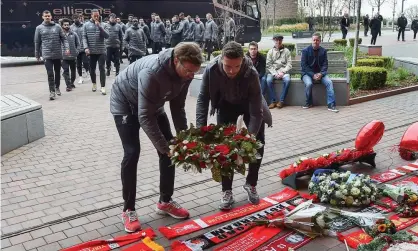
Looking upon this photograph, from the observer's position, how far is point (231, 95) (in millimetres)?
4230

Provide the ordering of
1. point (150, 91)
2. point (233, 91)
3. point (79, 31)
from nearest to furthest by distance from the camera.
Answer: point (150, 91)
point (233, 91)
point (79, 31)

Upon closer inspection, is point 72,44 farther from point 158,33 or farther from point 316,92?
point 158,33

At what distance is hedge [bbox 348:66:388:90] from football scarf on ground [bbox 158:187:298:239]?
6.29 m

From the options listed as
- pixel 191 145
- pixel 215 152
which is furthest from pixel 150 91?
pixel 215 152

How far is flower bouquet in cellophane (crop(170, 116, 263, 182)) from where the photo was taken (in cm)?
357

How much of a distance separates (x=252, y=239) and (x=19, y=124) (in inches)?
172

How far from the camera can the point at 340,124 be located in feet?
26.0

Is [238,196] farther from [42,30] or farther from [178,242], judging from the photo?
[42,30]

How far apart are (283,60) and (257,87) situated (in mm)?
5564

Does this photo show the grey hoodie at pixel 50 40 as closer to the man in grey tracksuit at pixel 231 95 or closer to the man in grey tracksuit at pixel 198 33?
the man in grey tracksuit at pixel 231 95

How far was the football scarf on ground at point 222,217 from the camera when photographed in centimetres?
407

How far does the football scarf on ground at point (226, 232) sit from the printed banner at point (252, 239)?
84 mm

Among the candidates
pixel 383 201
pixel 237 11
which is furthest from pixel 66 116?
pixel 237 11

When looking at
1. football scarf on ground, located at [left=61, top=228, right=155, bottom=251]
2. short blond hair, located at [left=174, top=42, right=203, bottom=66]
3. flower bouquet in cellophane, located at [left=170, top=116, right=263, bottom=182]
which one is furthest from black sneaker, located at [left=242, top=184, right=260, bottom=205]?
short blond hair, located at [left=174, top=42, right=203, bottom=66]
